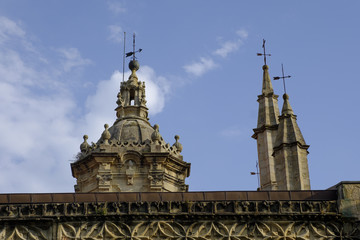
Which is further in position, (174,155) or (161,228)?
(174,155)

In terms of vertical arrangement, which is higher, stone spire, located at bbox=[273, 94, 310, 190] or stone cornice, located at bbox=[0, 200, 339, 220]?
stone spire, located at bbox=[273, 94, 310, 190]

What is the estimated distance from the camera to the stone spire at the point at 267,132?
43312 mm

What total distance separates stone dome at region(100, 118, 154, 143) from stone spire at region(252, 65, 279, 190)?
6.92 metres

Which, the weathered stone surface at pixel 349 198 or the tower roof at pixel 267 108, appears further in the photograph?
the tower roof at pixel 267 108

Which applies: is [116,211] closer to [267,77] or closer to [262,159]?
[262,159]

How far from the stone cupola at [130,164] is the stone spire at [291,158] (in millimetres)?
7477

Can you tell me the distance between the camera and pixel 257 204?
30141mm

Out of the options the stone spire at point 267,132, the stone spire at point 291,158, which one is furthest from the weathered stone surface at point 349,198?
the stone spire at point 267,132

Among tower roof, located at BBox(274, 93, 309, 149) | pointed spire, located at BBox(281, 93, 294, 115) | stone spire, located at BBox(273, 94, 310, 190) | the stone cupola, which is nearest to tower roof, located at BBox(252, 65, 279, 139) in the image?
pointed spire, located at BBox(281, 93, 294, 115)

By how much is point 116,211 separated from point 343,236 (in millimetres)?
8494

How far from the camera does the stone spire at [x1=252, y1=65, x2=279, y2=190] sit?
4331 cm

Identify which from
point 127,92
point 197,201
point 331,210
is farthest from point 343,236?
point 127,92

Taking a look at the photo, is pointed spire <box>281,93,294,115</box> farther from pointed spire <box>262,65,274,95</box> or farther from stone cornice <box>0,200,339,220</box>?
stone cornice <box>0,200,339,220</box>

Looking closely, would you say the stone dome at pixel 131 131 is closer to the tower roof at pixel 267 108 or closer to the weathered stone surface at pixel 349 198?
the tower roof at pixel 267 108
